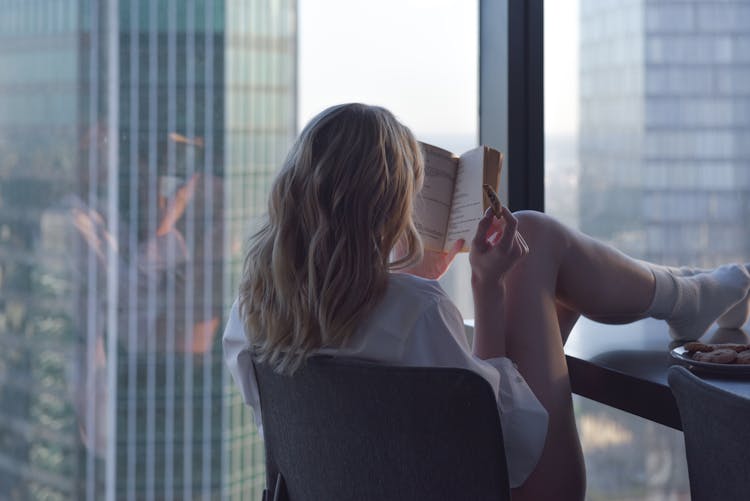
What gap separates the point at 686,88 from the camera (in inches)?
96.0

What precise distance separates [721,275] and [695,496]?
0.96 m

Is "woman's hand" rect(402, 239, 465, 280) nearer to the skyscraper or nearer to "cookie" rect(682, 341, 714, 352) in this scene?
"cookie" rect(682, 341, 714, 352)

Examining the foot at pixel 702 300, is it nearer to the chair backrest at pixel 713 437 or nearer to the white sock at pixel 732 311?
the white sock at pixel 732 311

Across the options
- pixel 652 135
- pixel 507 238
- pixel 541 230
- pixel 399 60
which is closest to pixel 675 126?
pixel 652 135

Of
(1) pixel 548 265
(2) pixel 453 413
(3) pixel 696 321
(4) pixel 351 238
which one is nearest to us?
(2) pixel 453 413

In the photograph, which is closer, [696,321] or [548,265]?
[548,265]

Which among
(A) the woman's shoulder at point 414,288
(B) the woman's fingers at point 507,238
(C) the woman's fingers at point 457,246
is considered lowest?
(A) the woman's shoulder at point 414,288

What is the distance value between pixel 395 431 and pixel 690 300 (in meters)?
0.94

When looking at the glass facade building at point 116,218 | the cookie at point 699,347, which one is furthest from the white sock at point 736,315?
the glass facade building at point 116,218

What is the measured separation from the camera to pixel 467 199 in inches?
53.1

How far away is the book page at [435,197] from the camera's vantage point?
139 centimetres

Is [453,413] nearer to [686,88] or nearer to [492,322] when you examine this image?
[492,322]

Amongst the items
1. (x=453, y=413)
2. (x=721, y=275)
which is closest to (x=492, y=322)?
(x=453, y=413)

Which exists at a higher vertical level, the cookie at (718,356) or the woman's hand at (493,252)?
the woman's hand at (493,252)
